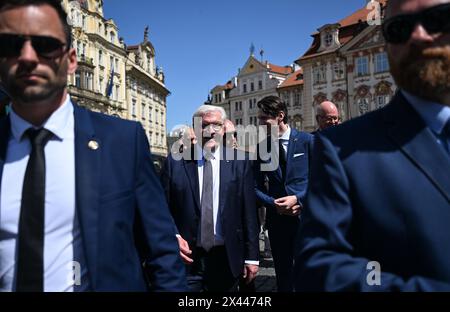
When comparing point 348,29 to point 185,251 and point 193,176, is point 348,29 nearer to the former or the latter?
point 193,176

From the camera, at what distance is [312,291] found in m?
1.50

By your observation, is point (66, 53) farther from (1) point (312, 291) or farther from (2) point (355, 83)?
(2) point (355, 83)

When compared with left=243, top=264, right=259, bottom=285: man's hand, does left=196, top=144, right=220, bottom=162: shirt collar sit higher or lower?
higher

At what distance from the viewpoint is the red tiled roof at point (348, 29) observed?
41125 millimetres

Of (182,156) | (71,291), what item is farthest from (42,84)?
(182,156)

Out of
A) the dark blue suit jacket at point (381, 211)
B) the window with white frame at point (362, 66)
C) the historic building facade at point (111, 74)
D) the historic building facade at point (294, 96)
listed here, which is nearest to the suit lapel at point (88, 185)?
the dark blue suit jacket at point (381, 211)

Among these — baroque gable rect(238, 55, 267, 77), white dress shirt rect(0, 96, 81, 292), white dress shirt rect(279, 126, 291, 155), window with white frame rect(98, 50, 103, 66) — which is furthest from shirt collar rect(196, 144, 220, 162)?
baroque gable rect(238, 55, 267, 77)

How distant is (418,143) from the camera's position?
1.50 meters

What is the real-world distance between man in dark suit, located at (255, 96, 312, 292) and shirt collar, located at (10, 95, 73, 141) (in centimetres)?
283

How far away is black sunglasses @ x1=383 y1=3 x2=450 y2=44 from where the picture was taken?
1.48m

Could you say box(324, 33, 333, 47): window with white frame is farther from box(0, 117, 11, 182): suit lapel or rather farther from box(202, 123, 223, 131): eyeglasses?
box(0, 117, 11, 182): suit lapel

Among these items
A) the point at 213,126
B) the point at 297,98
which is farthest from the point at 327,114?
the point at 297,98

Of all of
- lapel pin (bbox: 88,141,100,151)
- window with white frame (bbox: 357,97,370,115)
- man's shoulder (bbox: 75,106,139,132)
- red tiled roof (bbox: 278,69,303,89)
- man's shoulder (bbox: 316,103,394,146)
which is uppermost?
red tiled roof (bbox: 278,69,303,89)
